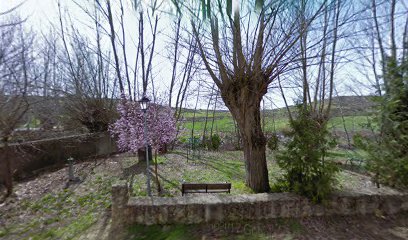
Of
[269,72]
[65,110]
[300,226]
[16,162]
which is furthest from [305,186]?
[65,110]

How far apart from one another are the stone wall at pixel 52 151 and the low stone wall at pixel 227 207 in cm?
586

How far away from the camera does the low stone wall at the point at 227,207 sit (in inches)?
157

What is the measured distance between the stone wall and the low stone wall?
5.86 meters

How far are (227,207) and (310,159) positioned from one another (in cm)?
185

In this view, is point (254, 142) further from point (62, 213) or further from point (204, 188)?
point (62, 213)

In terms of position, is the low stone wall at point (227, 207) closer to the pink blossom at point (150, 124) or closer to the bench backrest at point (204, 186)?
the bench backrest at point (204, 186)

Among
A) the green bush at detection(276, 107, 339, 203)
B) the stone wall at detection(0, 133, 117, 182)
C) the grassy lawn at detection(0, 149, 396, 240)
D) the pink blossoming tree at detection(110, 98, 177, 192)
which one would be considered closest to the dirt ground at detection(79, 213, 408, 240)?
the grassy lawn at detection(0, 149, 396, 240)

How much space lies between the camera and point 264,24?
4836 mm

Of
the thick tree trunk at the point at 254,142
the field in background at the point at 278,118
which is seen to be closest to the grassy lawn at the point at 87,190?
the thick tree trunk at the point at 254,142

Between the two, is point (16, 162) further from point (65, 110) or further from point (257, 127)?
point (257, 127)

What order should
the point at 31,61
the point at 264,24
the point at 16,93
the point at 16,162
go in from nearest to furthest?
the point at 264,24, the point at 16,93, the point at 31,61, the point at 16,162

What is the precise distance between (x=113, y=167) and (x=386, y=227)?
9554 mm

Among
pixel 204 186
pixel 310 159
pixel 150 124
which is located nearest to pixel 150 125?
pixel 150 124

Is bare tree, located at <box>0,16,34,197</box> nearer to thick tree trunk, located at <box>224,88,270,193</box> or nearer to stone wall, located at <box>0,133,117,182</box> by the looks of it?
stone wall, located at <box>0,133,117,182</box>
